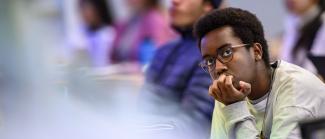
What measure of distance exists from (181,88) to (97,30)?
546 mm

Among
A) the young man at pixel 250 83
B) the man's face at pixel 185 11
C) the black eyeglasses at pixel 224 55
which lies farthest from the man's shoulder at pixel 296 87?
the man's face at pixel 185 11

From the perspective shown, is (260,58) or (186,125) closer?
(260,58)

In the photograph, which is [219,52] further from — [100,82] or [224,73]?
[100,82]

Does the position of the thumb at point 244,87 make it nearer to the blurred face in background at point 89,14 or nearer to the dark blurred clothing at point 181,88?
the dark blurred clothing at point 181,88

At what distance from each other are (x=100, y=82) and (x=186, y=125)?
19.8 inches

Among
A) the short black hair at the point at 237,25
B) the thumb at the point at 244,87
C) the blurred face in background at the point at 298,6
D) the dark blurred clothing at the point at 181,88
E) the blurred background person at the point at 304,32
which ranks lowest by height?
the thumb at the point at 244,87

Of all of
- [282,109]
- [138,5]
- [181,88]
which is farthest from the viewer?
→ [138,5]

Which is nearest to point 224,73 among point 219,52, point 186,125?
point 219,52

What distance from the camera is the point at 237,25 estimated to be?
1629mm

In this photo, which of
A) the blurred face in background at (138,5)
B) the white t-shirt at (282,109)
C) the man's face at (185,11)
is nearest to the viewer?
the white t-shirt at (282,109)

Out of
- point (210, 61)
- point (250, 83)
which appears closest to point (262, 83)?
point (250, 83)

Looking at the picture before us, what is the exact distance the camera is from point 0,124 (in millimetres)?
3023

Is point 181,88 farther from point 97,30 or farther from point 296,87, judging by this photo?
point 296,87

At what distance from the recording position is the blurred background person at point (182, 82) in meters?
2.82
